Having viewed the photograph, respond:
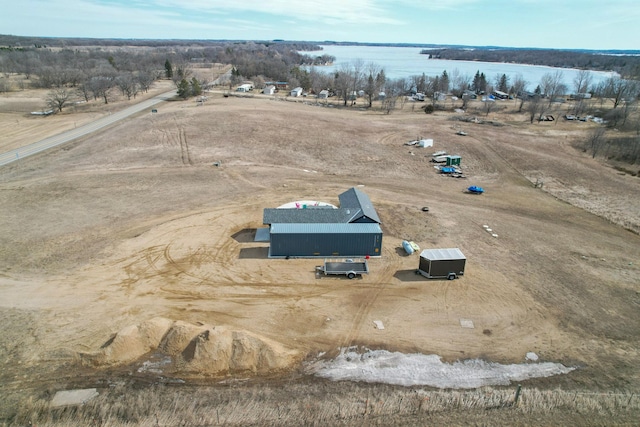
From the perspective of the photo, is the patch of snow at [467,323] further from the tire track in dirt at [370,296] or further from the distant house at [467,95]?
the distant house at [467,95]

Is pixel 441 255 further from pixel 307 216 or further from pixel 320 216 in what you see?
pixel 307 216

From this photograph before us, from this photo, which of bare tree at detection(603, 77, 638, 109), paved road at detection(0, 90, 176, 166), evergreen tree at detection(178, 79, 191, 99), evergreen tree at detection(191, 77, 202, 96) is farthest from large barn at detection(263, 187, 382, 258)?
bare tree at detection(603, 77, 638, 109)

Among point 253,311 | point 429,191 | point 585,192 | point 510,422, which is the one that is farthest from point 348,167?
point 510,422

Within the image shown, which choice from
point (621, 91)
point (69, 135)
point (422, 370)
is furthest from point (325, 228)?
point (621, 91)

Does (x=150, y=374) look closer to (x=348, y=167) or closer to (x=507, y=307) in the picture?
(x=507, y=307)

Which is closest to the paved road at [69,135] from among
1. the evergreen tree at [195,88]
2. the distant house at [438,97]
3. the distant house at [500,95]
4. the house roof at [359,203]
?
the evergreen tree at [195,88]
